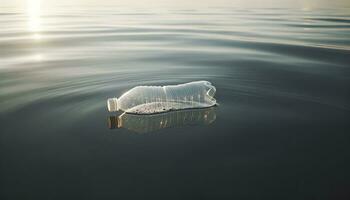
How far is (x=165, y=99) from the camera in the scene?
5574mm

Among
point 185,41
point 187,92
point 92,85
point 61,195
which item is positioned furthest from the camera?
point 185,41

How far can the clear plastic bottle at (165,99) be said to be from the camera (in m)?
5.34

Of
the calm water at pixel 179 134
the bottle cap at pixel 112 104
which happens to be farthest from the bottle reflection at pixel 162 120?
the bottle cap at pixel 112 104

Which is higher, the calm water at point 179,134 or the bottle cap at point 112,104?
the bottle cap at point 112,104

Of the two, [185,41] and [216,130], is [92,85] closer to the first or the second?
[216,130]

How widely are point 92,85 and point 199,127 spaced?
3.11m

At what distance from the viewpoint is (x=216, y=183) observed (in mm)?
3332

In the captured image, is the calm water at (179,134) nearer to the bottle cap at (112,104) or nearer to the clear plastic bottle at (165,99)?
the bottle cap at (112,104)

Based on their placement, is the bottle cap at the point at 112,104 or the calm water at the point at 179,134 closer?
the calm water at the point at 179,134

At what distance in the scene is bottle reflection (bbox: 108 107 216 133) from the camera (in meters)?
4.68

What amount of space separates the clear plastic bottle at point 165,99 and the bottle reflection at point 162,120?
15cm

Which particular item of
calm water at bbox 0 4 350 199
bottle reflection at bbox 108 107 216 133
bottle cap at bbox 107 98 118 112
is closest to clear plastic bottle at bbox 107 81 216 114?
bottle cap at bbox 107 98 118 112

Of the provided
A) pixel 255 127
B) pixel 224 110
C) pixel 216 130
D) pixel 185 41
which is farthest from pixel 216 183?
pixel 185 41

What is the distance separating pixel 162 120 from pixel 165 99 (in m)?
0.72
